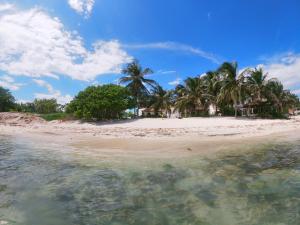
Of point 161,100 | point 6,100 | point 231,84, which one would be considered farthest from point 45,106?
point 231,84

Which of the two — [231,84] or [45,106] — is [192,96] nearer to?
[231,84]

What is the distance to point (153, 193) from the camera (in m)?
6.32

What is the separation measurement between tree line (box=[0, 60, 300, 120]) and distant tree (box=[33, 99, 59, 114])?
4738 cm

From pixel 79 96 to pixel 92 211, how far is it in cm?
3136

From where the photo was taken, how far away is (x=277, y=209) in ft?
16.9

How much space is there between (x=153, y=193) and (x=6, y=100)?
60679 millimetres

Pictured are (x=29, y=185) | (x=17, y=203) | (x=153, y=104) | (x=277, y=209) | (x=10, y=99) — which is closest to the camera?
(x=277, y=209)

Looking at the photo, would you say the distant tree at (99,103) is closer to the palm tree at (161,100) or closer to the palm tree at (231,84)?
the palm tree at (161,100)

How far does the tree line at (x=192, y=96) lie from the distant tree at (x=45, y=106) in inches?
1865

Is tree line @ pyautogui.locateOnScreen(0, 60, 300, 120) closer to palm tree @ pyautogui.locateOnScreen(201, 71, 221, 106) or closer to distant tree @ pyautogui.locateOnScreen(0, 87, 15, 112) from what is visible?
palm tree @ pyautogui.locateOnScreen(201, 71, 221, 106)

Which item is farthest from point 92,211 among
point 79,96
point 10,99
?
point 10,99

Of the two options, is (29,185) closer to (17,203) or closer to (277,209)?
(17,203)

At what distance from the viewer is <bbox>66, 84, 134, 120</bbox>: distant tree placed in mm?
33188

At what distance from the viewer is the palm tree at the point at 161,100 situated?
151ft
